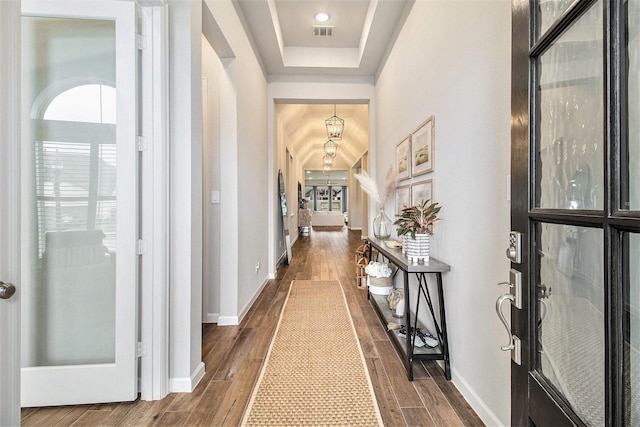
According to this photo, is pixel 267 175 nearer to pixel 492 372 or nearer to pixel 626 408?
pixel 492 372

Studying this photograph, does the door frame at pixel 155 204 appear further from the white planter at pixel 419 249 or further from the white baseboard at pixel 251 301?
the white planter at pixel 419 249

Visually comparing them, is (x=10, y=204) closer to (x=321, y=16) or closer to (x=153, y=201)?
(x=153, y=201)

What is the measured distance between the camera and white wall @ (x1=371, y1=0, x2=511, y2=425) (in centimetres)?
135

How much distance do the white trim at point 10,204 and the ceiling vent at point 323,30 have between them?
127 inches

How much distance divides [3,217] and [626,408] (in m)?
1.64

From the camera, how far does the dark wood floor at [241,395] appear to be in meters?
1.48

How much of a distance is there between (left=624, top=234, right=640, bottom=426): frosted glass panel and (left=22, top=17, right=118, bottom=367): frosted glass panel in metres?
2.01

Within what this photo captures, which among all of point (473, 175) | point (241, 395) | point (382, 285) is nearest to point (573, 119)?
point (473, 175)

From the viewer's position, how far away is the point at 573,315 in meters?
0.65

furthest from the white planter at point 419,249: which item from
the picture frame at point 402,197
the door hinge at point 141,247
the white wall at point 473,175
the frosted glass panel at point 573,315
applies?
the door hinge at point 141,247

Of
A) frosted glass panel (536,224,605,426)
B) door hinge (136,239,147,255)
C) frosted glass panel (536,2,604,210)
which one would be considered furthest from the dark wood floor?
frosted glass panel (536,2,604,210)

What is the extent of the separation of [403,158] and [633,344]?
2429mm

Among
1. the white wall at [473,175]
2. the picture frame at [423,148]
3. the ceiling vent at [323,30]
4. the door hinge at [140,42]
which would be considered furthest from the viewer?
the ceiling vent at [323,30]

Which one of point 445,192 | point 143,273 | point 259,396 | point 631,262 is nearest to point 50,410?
point 143,273
